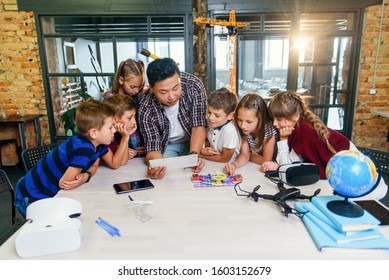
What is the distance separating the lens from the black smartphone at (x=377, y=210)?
101cm

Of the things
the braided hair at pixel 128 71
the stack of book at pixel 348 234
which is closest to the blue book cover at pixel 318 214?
the stack of book at pixel 348 234

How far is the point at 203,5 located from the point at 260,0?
135 cm

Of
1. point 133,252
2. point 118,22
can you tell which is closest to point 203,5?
point 118,22

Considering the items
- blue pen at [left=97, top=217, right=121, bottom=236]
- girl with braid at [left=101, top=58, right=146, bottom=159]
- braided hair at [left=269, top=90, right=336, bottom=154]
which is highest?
girl with braid at [left=101, top=58, right=146, bottom=159]

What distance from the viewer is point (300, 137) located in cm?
155

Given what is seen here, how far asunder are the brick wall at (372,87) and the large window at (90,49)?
7.47 feet

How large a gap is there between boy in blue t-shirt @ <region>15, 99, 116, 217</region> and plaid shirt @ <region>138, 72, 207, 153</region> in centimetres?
30

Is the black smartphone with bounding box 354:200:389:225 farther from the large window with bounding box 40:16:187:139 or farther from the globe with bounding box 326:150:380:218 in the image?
the large window with bounding box 40:16:187:139

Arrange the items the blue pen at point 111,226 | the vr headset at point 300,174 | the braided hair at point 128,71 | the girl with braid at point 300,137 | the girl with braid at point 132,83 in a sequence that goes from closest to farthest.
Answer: the blue pen at point 111,226
the vr headset at point 300,174
the girl with braid at point 300,137
the girl with braid at point 132,83
the braided hair at point 128,71

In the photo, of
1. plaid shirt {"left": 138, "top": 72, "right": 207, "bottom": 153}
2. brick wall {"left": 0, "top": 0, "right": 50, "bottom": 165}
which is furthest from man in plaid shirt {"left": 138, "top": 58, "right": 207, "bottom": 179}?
brick wall {"left": 0, "top": 0, "right": 50, "bottom": 165}

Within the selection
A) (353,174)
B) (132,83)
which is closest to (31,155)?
(132,83)

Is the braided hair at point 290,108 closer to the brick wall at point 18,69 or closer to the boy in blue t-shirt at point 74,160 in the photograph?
the boy in blue t-shirt at point 74,160

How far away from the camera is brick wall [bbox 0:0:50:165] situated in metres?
3.64

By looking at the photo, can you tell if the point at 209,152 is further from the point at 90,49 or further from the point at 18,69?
the point at 18,69
